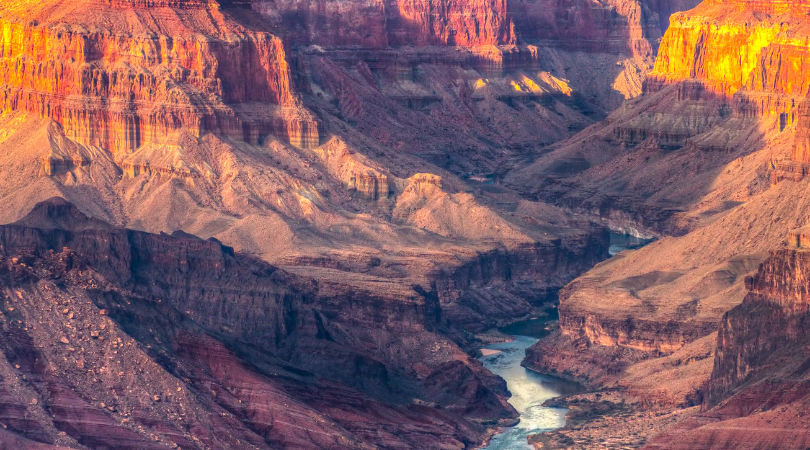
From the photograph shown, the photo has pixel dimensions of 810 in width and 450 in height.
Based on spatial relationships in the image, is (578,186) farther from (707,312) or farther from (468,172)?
(707,312)

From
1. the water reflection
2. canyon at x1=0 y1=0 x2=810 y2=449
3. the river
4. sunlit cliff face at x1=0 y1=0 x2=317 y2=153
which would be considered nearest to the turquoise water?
the river

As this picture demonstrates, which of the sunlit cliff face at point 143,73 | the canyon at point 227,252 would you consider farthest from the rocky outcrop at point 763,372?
the sunlit cliff face at point 143,73

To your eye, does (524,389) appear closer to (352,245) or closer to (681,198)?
(352,245)

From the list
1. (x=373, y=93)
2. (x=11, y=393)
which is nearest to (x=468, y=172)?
(x=373, y=93)

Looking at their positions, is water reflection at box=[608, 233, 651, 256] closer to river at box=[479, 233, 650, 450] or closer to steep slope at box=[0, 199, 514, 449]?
river at box=[479, 233, 650, 450]

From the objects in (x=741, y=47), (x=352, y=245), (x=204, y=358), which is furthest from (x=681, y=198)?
(x=204, y=358)

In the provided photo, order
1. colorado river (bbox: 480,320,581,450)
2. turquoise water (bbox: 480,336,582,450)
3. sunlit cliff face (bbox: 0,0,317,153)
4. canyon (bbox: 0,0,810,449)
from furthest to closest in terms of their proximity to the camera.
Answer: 1. sunlit cliff face (bbox: 0,0,317,153)
2. colorado river (bbox: 480,320,581,450)
3. turquoise water (bbox: 480,336,582,450)
4. canyon (bbox: 0,0,810,449)

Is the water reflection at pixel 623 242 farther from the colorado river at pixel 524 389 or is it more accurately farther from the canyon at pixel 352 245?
the colorado river at pixel 524 389

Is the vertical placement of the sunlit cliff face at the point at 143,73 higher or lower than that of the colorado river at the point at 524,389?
higher

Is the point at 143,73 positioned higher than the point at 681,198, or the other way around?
the point at 143,73
